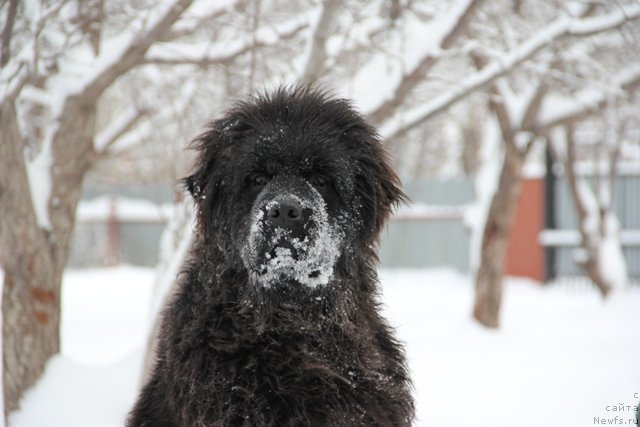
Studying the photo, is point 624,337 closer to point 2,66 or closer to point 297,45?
point 297,45

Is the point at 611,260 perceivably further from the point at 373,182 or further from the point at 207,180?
the point at 207,180

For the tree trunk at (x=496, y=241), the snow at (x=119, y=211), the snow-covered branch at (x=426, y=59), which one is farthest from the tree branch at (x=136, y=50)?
the snow at (x=119, y=211)

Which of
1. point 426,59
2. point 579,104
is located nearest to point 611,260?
point 579,104

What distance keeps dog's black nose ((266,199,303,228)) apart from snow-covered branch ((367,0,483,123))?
107 inches

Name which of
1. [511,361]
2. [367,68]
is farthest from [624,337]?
[367,68]

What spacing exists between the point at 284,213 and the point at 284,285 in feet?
1.31

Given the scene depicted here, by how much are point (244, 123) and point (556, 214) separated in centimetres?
1353

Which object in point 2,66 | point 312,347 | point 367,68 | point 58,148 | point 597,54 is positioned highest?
point 597,54

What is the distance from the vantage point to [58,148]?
560 centimetres

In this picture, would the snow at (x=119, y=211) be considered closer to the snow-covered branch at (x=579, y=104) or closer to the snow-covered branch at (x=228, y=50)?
the snow-covered branch at (x=579, y=104)

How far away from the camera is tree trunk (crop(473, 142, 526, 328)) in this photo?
9930 millimetres

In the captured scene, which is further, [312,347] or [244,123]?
[244,123]

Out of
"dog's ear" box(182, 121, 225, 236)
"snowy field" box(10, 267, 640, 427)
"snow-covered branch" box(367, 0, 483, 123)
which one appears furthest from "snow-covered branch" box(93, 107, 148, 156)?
"dog's ear" box(182, 121, 225, 236)

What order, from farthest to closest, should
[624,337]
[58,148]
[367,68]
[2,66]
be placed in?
[624,337], [367,68], [58,148], [2,66]
